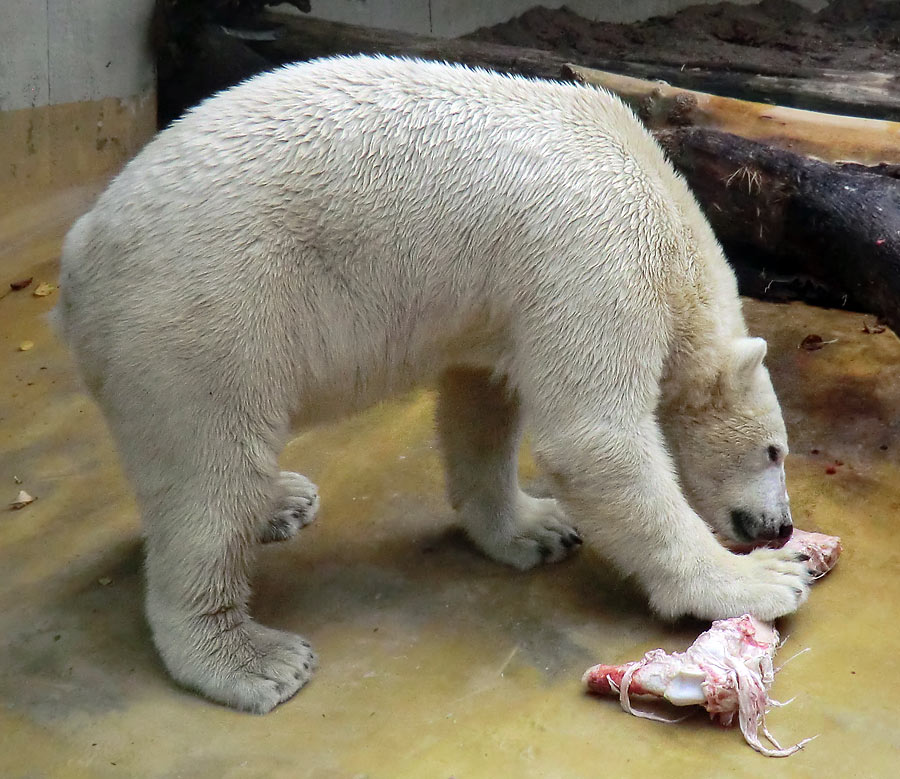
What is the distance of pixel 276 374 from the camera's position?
10.4ft

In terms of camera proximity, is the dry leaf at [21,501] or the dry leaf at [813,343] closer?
the dry leaf at [21,501]

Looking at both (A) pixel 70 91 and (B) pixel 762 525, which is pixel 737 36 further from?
(B) pixel 762 525

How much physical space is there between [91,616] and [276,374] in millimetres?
1247

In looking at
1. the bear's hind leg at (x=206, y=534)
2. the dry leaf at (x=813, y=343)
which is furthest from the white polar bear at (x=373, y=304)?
the dry leaf at (x=813, y=343)

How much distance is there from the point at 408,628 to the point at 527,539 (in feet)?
2.01

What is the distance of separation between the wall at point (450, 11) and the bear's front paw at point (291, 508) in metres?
3.66

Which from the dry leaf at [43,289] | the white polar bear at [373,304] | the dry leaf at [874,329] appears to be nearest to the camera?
the white polar bear at [373,304]

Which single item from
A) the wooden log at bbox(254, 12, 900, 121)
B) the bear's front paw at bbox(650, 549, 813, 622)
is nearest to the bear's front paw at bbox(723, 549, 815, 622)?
the bear's front paw at bbox(650, 549, 813, 622)

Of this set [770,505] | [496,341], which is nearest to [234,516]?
[496,341]

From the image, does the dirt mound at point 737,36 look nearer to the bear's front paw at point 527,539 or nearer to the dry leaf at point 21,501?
the bear's front paw at point 527,539

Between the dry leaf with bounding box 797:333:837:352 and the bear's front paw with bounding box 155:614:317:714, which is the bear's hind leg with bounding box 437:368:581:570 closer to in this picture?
the bear's front paw with bounding box 155:614:317:714

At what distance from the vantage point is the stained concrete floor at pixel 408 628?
2961mm

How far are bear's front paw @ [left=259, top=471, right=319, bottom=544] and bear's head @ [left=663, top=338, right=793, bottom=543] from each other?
150cm

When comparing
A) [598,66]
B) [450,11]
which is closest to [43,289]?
[450,11]
